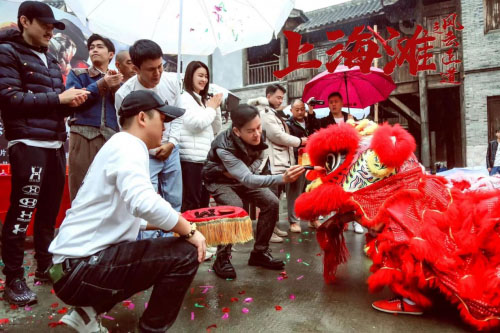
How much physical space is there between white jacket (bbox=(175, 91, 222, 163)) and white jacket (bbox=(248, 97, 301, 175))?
87 cm

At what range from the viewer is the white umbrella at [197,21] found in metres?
3.27

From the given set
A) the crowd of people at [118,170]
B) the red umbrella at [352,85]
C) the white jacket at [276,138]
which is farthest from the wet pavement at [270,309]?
the red umbrella at [352,85]

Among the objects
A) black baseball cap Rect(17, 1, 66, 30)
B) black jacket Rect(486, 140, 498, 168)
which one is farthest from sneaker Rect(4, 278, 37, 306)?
black jacket Rect(486, 140, 498, 168)

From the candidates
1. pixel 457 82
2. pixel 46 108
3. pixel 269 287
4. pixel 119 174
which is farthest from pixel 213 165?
pixel 457 82

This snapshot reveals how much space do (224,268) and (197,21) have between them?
2.27 metres

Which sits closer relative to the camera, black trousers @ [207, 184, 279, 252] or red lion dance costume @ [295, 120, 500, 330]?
red lion dance costume @ [295, 120, 500, 330]

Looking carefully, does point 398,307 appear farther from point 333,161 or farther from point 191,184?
point 191,184

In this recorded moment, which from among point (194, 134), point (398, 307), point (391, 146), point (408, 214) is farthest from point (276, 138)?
point (398, 307)

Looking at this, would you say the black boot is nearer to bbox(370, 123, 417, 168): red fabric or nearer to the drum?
the drum

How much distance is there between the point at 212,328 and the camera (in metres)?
1.90

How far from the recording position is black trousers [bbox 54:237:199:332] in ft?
4.97

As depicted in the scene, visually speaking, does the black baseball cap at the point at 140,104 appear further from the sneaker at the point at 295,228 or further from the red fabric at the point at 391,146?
the sneaker at the point at 295,228

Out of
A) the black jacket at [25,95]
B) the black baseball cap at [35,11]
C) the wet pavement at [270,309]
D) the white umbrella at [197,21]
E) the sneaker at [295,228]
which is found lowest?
the wet pavement at [270,309]

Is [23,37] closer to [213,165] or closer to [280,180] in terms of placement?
[213,165]
